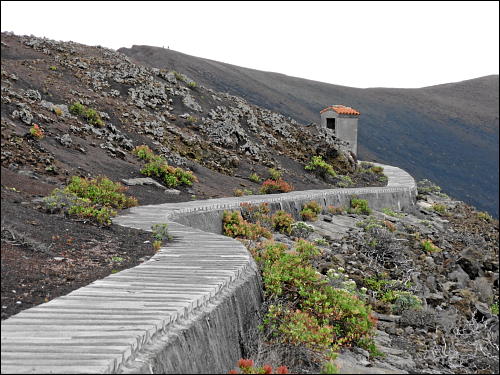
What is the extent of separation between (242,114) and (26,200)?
23.4m

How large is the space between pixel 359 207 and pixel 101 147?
11.4m

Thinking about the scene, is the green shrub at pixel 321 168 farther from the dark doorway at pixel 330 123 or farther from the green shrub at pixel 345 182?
the dark doorway at pixel 330 123

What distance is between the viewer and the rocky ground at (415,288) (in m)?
7.82

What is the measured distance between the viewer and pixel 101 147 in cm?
2016

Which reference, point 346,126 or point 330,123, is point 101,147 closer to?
point 346,126

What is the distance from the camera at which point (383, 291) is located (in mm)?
11688

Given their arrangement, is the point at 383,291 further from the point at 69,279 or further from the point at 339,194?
the point at 339,194

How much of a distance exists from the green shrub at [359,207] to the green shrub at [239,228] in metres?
8.92

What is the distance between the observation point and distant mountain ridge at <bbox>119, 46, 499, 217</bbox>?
70562mm

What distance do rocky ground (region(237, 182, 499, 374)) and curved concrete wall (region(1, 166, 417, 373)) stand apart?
3.35ft

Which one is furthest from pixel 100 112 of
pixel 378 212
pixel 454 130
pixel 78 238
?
pixel 454 130

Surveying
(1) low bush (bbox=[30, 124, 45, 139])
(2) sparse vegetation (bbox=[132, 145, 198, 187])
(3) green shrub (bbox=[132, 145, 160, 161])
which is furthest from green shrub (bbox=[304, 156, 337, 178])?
(1) low bush (bbox=[30, 124, 45, 139])

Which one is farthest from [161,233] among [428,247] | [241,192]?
[428,247]

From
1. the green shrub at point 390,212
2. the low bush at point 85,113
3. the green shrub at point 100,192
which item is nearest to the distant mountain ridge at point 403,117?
the green shrub at point 390,212
